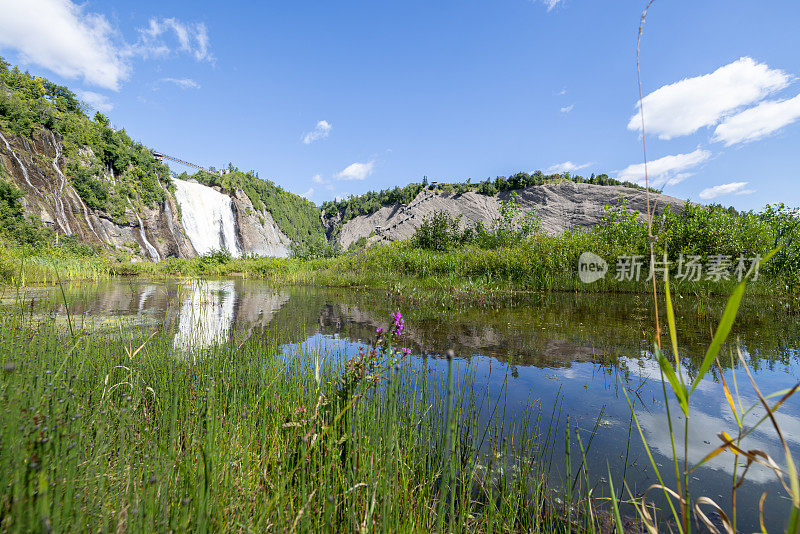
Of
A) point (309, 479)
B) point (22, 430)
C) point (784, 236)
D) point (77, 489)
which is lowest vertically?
point (309, 479)

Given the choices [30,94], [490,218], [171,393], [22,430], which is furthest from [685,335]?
[30,94]

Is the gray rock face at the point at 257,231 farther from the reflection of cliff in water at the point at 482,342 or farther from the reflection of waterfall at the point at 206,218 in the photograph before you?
the reflection of cliff in water at the point at 482,342

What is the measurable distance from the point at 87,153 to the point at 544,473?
41978 millimetres

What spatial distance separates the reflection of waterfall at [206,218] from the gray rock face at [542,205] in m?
17.8

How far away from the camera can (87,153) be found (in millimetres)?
31562

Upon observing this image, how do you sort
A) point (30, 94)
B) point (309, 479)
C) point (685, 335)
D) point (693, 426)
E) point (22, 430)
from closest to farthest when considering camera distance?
point (22, 430) → point (309, 479) → point (693, 426) → point (685, 335) → point (30, 94)

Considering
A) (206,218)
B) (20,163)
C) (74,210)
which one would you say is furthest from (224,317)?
(206,218)

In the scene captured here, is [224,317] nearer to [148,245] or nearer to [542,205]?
[148,245]

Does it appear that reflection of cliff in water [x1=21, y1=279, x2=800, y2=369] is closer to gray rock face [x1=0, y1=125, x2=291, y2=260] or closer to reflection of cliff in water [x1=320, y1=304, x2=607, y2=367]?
reflection of cliff in water [x1=320, y1=304, x2=607, y2=367]

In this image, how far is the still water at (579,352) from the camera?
283 centimetres

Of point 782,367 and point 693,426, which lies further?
point 782,367

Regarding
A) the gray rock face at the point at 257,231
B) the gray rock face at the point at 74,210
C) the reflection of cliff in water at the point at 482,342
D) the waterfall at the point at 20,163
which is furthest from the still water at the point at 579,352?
the gray rock face at the point at 257,231

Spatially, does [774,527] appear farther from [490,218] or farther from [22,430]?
[490,218]

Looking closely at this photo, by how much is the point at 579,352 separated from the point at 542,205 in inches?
1578
